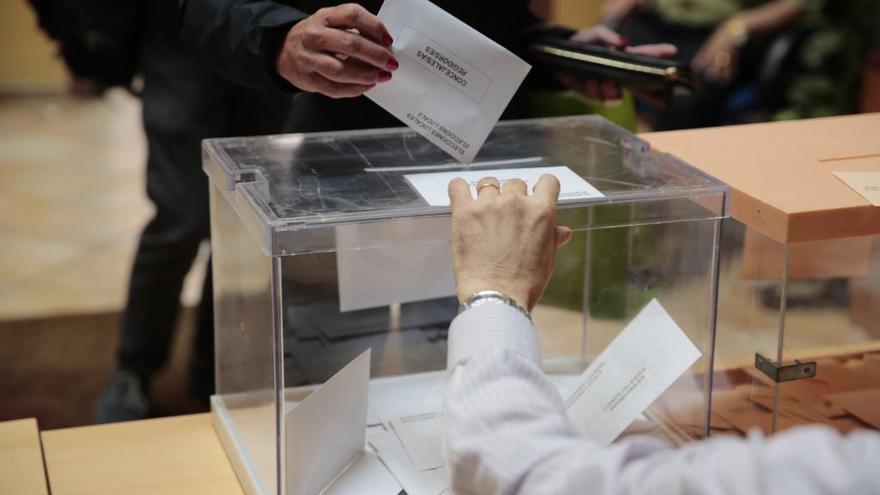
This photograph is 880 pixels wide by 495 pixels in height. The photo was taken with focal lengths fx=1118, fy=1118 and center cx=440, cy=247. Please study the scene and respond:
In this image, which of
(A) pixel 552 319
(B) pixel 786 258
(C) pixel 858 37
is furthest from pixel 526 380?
(C) pixel 858 37

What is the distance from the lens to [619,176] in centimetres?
118

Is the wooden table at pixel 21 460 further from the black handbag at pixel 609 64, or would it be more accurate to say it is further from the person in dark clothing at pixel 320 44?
the black handbag at pixel 609 64

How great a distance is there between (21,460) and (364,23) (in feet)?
1.88

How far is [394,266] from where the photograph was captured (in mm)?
1238

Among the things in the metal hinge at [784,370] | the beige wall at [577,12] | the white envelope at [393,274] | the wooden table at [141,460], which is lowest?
the wooden table at [141,460]

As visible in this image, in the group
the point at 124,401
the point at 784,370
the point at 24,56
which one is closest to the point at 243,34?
the point at 784,370

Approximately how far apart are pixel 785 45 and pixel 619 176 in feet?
7.21

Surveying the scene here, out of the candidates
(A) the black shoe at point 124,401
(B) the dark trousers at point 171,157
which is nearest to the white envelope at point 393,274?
(B) the dark trousers at point 171,157

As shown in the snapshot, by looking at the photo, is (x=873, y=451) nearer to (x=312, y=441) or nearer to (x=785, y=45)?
(x=312, y=441)

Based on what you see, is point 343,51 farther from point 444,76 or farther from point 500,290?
point 500,290

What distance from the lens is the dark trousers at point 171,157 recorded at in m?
2.07

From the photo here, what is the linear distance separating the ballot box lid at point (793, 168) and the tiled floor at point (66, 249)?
149cm

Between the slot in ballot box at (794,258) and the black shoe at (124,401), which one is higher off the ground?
the slot in ballot box at (794,258)

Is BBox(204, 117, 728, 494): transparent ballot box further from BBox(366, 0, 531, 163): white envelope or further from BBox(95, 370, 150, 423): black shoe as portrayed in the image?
BBox(95, 370, 150, 423): black shoe
